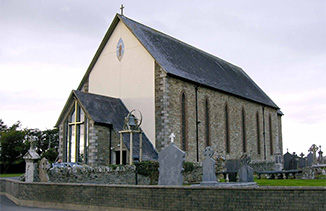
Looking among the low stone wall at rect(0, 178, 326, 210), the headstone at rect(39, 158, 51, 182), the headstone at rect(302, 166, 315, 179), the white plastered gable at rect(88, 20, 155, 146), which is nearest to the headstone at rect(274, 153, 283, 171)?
the headstone at rect(302, 166, 315, 179)

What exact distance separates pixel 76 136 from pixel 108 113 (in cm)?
270

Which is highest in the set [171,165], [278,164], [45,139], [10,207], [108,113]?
[108,113]

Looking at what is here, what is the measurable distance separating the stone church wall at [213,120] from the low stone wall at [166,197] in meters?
11.7

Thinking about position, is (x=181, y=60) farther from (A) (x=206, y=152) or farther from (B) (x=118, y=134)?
(A) (x=206, y=152)

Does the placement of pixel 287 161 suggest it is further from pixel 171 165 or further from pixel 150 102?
pixel 171 165

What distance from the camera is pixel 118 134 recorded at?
83.4ft

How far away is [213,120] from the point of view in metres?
32.3

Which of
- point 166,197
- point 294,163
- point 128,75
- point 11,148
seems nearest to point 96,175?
point 166,197

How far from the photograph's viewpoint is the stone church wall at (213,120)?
89.1 feet

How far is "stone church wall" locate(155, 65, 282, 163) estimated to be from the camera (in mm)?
27166

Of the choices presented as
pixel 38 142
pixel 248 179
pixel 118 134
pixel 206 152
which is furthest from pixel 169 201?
pixel 38 142

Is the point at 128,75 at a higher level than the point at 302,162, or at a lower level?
higher

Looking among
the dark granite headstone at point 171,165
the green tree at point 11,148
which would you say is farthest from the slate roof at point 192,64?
the green tree at point 11,148

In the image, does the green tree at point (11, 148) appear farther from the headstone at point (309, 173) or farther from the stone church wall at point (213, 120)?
the headstone at point (309, 173)
